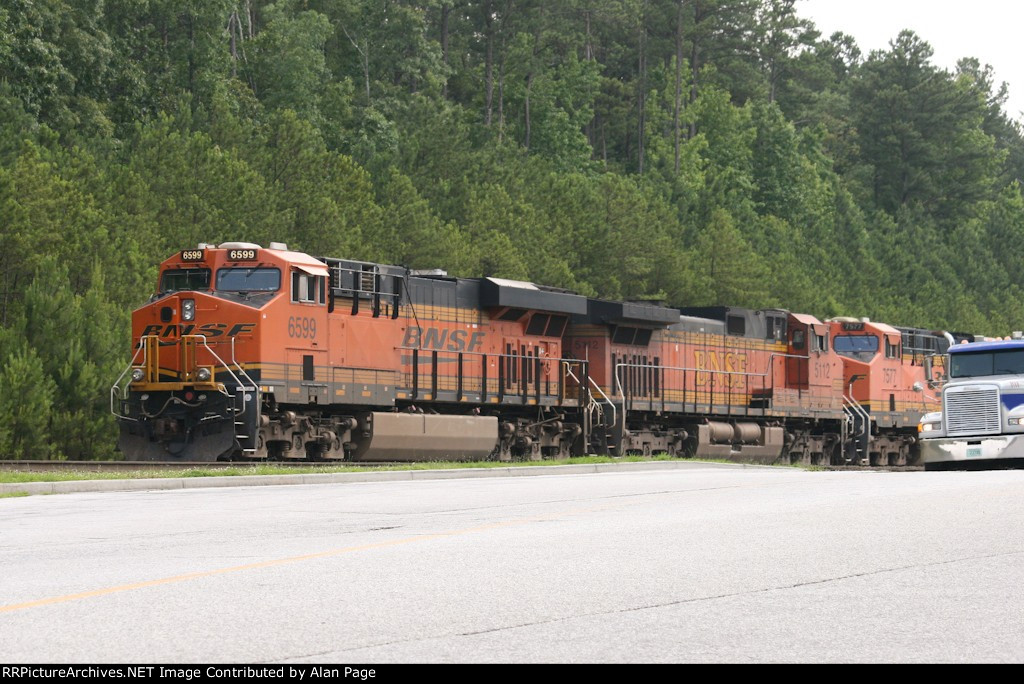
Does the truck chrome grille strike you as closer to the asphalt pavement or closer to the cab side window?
the asphalt pavement

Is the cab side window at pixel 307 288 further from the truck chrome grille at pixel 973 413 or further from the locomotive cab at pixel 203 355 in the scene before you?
the truck chrome grille at pixel 973 413

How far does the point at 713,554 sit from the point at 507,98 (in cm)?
7784

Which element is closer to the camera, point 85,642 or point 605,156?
point 85,642

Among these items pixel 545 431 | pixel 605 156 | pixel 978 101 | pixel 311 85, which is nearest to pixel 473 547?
pixel 545 431

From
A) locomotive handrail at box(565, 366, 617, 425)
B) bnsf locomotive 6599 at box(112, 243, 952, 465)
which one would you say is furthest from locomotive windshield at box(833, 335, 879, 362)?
locomotive handrail at box(565, 366, 617, 425)

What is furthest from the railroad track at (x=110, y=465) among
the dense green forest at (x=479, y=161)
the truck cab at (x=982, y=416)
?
the truck cab at (x=982, y=416)

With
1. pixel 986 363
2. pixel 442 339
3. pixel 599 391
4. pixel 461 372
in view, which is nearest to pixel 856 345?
pixel 599 391

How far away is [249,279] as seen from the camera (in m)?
25.2

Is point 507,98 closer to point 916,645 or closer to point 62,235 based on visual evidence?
point 62,235

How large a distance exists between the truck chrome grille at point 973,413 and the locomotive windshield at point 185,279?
13880 mm

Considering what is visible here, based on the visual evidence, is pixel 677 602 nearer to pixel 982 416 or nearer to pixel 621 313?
pixel 982 416

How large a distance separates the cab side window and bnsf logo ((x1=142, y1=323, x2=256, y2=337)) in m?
1.02

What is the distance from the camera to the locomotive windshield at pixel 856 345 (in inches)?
1622

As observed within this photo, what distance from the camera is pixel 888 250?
87.9 m
